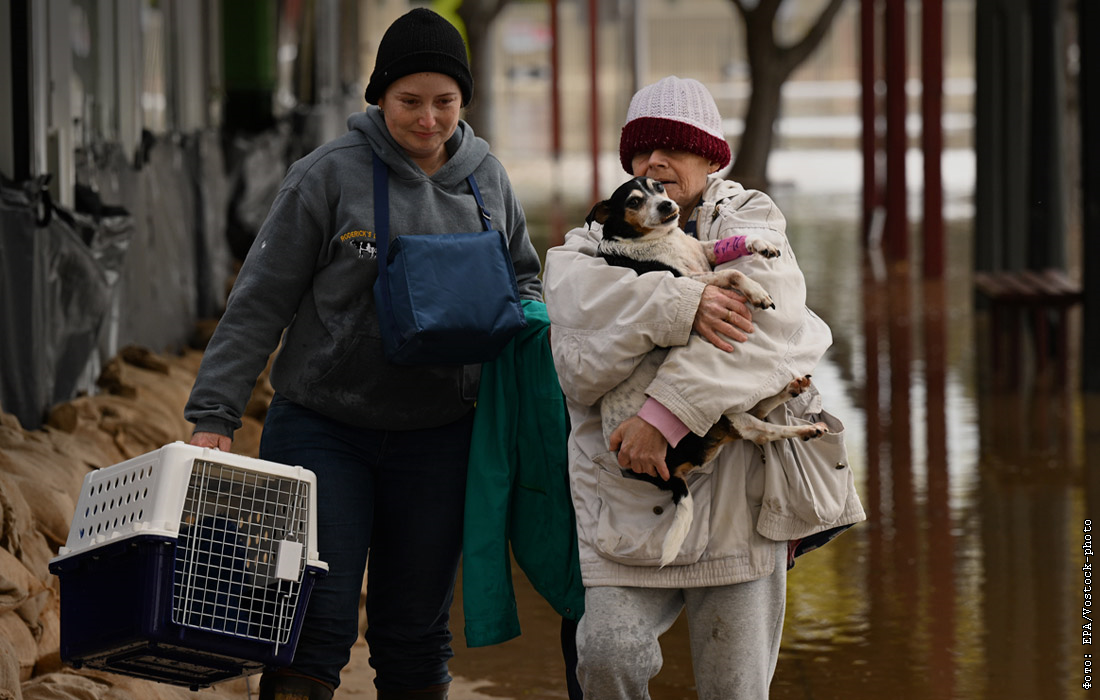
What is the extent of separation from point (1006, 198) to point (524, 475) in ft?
32.6

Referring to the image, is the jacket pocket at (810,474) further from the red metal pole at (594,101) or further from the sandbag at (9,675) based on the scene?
the red metal pole at (594,101)

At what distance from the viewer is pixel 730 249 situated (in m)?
3.26

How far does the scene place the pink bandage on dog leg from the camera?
10.6 feet

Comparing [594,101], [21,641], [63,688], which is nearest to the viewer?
[63,688]

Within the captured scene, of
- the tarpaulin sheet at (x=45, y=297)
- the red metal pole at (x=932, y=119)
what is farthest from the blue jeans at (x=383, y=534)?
the red metal pole at (x=932, y=119)

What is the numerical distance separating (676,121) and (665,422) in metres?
0.66

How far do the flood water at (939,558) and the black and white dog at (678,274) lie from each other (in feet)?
5.82

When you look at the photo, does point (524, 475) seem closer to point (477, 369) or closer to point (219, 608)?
point (477, 369)

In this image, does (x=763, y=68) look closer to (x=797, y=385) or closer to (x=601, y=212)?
(x=601, y=212)

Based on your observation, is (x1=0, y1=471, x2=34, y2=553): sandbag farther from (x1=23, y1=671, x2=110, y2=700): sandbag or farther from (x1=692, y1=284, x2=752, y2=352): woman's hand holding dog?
(x1=692, y1=284, x2=752, y2=352): woman's hand holding dog

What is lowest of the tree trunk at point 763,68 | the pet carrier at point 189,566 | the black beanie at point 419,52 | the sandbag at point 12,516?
the sandbag at point 12,516

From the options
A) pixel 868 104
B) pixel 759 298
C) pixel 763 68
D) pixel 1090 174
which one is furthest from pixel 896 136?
pixel 759 298

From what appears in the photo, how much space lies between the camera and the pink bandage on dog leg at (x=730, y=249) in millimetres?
3234

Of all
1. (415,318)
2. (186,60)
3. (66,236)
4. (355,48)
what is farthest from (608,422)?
(355,48)
